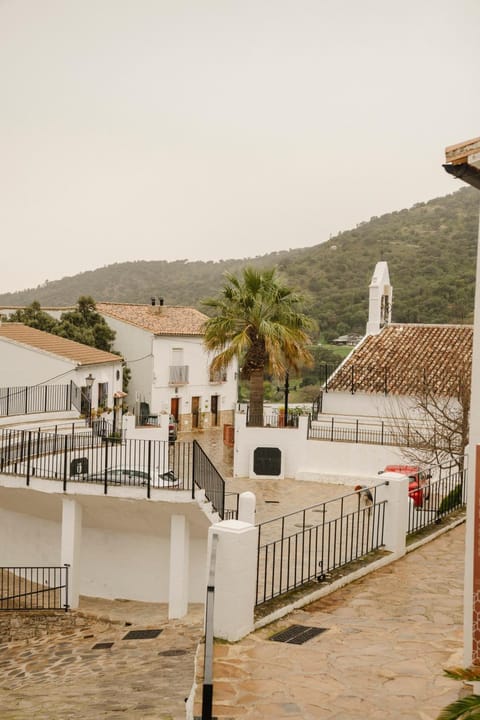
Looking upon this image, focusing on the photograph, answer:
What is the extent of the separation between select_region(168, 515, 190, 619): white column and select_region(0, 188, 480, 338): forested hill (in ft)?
62.9

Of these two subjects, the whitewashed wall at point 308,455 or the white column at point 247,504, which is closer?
the white column at point 247,504

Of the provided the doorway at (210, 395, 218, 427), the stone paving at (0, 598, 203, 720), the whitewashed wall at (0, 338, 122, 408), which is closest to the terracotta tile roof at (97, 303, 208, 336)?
the doorway at (210, 395, 218, 427)

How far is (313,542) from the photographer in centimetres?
1711

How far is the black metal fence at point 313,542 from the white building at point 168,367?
21.2m

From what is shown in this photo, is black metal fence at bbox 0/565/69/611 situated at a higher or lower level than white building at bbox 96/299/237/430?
lower

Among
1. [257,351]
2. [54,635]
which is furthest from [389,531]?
[257,351]

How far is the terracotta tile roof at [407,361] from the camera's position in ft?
89.9

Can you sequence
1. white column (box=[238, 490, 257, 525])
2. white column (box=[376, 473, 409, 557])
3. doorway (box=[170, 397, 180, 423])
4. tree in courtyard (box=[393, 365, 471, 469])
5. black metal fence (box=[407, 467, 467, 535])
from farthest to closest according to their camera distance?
doorway (box=[170, 397, 180, 423]) < tree in courtyard (box=[393, 365, 471, 469]) < white column (box=[238, 490, 257, 525]) < black metal fence (box=[407, 467, 467, 535]) < white column (box=[376, 473, 409, 557])

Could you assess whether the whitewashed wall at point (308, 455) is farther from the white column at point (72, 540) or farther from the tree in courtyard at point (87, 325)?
the tree in courtyard at point (87, 325)

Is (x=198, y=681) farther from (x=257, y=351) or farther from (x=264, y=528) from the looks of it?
(x=257, y=351)

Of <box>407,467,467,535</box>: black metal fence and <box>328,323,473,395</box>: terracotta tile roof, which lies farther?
<box>328,323,473,395</box>: terracotta tile roof

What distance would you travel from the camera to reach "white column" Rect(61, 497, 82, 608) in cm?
1791

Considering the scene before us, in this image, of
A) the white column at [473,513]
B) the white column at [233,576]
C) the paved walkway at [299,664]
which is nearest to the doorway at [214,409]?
the paved walkway at [299,664]

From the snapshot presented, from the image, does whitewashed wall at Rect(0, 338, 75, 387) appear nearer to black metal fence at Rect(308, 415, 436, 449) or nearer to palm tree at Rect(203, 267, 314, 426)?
palm tree at Rect(203, 267, 314, 426)
